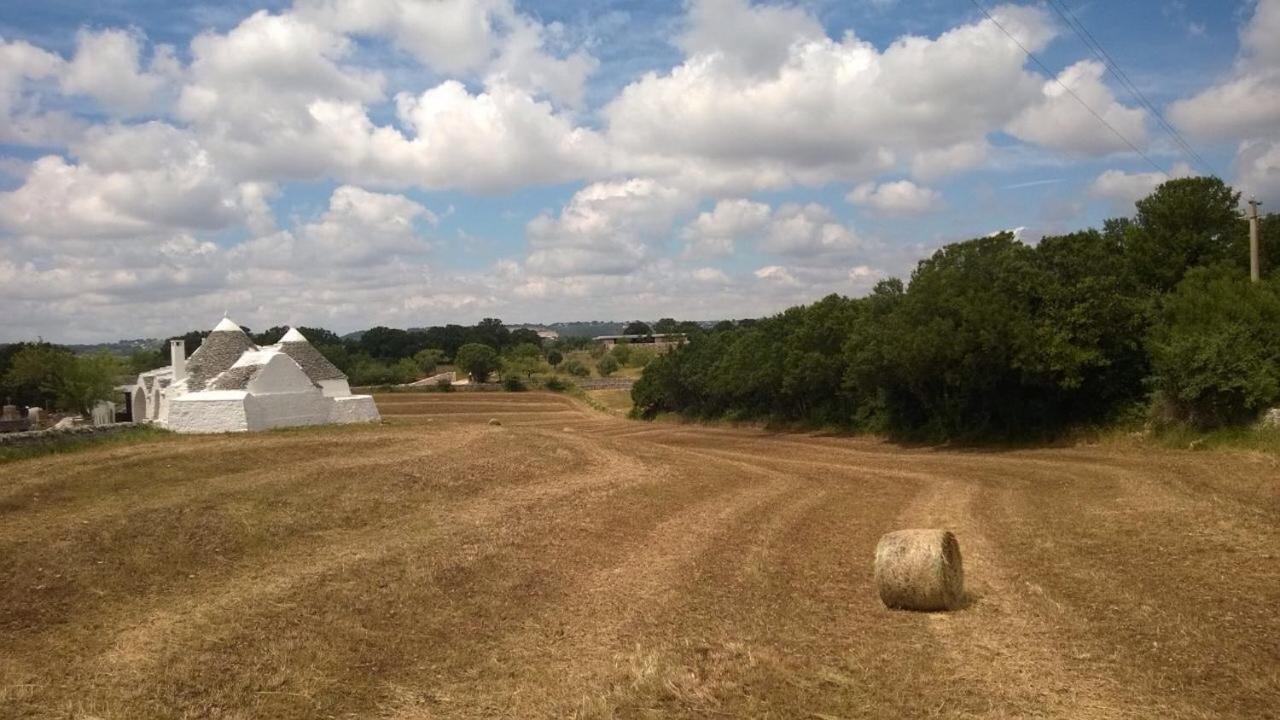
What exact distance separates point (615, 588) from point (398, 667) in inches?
146

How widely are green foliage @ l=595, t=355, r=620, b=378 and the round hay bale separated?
124238 millimetres

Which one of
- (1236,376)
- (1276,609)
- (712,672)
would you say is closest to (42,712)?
(712,672)

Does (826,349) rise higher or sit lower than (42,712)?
higher

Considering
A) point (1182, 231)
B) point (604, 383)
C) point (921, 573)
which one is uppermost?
point (1182, 231)

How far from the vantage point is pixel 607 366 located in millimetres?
141250

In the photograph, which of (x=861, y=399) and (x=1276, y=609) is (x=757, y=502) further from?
(x=861, y=399)

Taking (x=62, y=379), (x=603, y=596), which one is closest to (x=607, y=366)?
(x=62, y=379)

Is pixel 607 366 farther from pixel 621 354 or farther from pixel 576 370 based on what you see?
pixel 576 370

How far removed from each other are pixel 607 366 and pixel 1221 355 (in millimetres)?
117883

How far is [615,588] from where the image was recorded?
12.1 meters

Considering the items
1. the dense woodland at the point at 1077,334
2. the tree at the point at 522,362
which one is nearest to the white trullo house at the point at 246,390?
the dense woodland at the point at 1077,334

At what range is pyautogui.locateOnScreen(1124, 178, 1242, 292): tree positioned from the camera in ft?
136

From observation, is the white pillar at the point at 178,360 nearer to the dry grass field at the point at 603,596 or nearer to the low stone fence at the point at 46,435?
the low stone fence at the point at 46,435

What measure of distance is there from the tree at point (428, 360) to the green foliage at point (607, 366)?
81.4 ft
